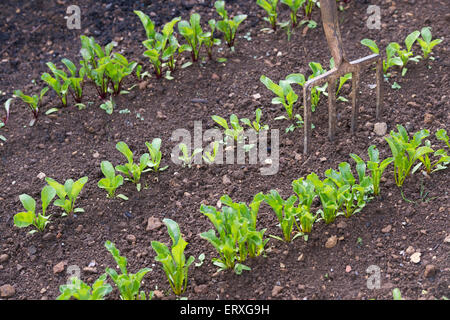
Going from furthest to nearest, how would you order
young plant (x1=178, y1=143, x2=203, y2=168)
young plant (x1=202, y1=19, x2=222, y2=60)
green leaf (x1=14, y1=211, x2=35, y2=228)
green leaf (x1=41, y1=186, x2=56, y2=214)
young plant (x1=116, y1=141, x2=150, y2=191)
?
young plant (x1=202, y1=19, x2=222, y2=60) < young plant (x1=178, y1=143, x2=203, y2=168) < young plant (x1=116, y1=141, x2=150, y2=191) < green leaf (x1=41, y1=186, x2=56, y2=214) < green leaf (x1=14, y1=211, x2=35, y2=228)

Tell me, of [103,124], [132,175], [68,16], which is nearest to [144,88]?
[103,124]

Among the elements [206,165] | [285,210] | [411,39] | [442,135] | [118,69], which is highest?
[411,39]

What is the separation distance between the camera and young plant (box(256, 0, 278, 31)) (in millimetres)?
3854

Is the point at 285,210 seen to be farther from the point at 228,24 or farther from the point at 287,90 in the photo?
the point at 228,24

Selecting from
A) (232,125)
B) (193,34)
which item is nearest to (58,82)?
(193,34)

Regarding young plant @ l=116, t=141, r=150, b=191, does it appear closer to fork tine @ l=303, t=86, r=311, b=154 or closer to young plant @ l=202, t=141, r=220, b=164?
young plant @ l=202, t=141, r=220, b=164

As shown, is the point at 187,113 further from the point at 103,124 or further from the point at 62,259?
the point at 62,259

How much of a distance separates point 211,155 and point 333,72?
77 cm

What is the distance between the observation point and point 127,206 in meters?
3.11

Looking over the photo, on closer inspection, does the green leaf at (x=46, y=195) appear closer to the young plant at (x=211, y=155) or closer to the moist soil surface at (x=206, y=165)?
the moist soil surface at (x=206, y=165)

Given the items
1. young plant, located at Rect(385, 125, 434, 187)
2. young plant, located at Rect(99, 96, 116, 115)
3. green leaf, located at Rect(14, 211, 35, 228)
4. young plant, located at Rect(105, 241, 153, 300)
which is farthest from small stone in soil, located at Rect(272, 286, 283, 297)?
young plant, located at Rect(99, 96, 116, 115)

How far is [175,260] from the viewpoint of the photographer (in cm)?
259

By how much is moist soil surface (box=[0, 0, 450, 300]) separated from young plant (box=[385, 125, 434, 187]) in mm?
70

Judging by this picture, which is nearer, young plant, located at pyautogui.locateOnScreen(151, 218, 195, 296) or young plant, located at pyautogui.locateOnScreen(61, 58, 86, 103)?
→ young plant, located at pyautogui.locateOnScreen(151, 218, 195, 296)
